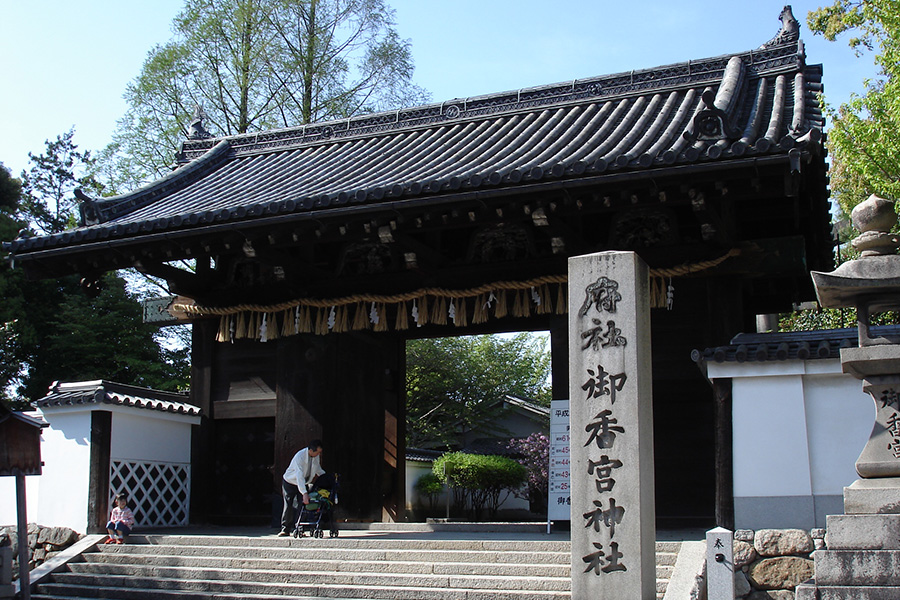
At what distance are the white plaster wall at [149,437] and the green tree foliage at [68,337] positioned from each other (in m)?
8.41

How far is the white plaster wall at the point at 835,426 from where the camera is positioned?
24.7 ft

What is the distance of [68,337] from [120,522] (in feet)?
39.9

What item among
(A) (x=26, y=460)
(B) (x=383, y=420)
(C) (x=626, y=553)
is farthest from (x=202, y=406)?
(C) (x=626, y=553)

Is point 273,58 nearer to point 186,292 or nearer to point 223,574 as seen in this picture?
point 186,292

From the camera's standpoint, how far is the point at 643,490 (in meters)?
5.99

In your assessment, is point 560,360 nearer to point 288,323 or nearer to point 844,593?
point 288,323

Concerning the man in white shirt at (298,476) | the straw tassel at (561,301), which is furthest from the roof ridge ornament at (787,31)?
the man in white shirt at (298,476)

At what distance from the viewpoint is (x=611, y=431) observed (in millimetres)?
6148

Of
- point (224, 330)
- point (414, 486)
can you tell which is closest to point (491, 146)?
point (224, 330)

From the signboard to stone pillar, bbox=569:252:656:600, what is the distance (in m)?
3.07

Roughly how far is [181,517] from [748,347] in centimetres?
798

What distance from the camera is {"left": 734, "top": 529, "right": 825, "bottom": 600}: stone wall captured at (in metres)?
7.17

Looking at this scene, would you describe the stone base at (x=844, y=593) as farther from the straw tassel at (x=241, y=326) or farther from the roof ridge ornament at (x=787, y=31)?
the roof ridge ornament at (x=787, y=31)

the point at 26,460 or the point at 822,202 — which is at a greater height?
the point at 822,202
